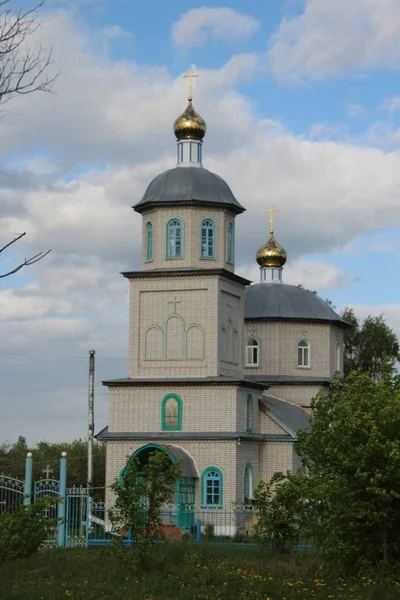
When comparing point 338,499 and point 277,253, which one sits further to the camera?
point 277,253

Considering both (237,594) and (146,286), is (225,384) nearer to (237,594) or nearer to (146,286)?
(146,286)

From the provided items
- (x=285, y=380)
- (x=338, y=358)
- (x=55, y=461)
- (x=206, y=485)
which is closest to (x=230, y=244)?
(x=206, y=485)

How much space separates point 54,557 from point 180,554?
6.77 ft

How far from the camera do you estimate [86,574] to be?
58.0 ft

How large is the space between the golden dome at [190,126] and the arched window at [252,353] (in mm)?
8658

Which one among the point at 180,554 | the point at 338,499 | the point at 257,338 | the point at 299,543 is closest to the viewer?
the point at 338,499

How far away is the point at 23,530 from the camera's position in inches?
746

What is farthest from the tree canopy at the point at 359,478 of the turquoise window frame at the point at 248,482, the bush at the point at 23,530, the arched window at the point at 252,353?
the arched window at the point at 252,353

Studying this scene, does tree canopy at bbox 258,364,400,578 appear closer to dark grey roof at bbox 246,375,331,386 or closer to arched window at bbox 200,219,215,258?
arched window at bbox 200,219,215,258

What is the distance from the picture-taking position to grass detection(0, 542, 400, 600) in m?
16.3

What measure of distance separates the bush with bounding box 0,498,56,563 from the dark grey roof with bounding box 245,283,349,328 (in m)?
21.1

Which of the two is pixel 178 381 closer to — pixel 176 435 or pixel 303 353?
pixel 176 435

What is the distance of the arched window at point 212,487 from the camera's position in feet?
102

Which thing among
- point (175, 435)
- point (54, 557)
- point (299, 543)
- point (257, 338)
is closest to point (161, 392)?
point (175, 435)
